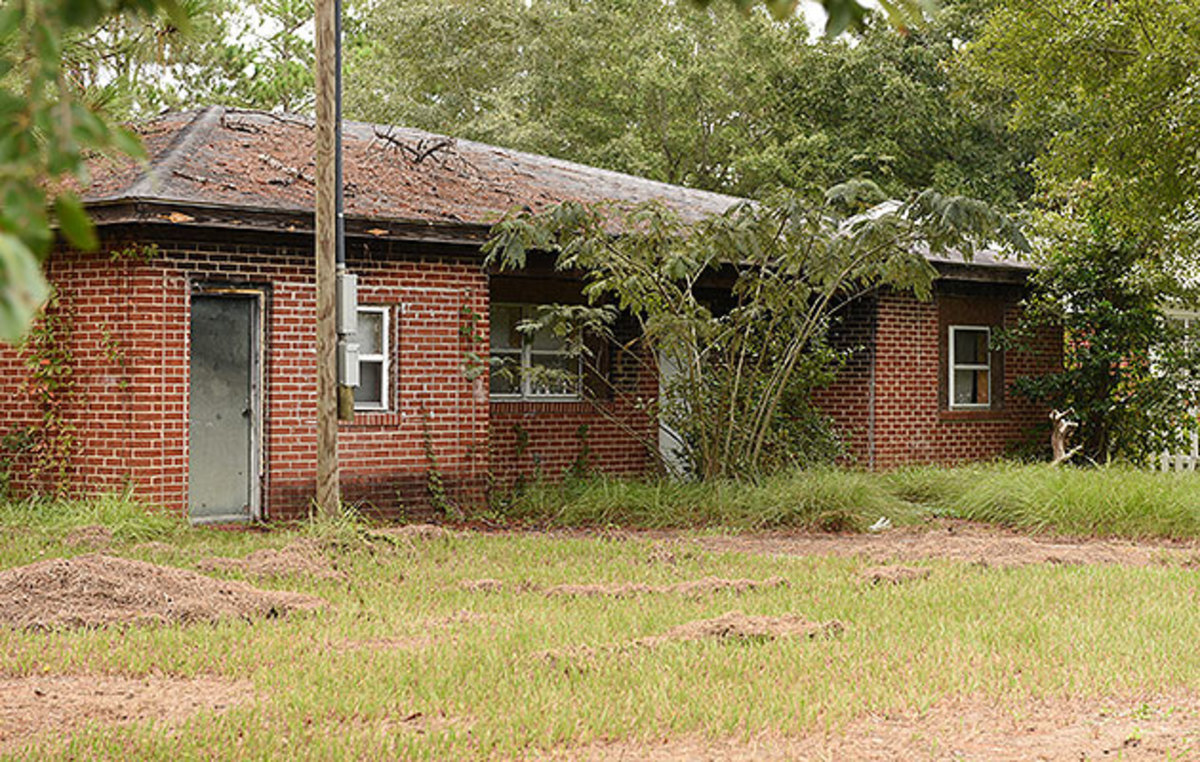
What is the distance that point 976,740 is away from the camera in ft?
19.6

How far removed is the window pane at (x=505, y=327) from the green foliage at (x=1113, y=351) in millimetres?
7243

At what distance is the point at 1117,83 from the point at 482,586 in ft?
33.1

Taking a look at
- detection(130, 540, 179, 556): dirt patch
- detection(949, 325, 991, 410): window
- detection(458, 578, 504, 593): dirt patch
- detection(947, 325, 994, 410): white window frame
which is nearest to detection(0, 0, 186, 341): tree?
detection(458, 578, 504, 593): dirt patch

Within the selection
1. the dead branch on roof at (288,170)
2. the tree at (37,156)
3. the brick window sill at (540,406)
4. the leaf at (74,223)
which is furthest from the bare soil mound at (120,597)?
the brick window sill at (540,406)

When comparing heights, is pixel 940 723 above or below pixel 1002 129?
below

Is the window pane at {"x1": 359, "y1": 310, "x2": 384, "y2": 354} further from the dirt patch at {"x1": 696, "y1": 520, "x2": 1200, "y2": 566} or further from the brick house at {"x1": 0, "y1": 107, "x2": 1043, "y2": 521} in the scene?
the dirt patch at {"x1": 696, "y1": 520, "x2": 1200, "y2": 566}

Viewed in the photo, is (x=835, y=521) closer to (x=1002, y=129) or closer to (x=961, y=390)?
(x=961, y=390)

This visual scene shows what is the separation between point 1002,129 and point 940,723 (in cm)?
3043

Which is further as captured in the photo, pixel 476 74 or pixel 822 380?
pixel 476 74

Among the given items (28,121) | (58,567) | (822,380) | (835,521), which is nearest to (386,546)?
(58,567)

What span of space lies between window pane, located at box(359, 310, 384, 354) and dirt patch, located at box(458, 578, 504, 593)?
17.2 ft

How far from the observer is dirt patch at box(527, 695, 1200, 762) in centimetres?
572

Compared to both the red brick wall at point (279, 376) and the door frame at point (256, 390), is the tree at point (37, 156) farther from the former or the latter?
the door frame at point (256, 390)

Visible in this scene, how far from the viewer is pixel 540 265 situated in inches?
648
